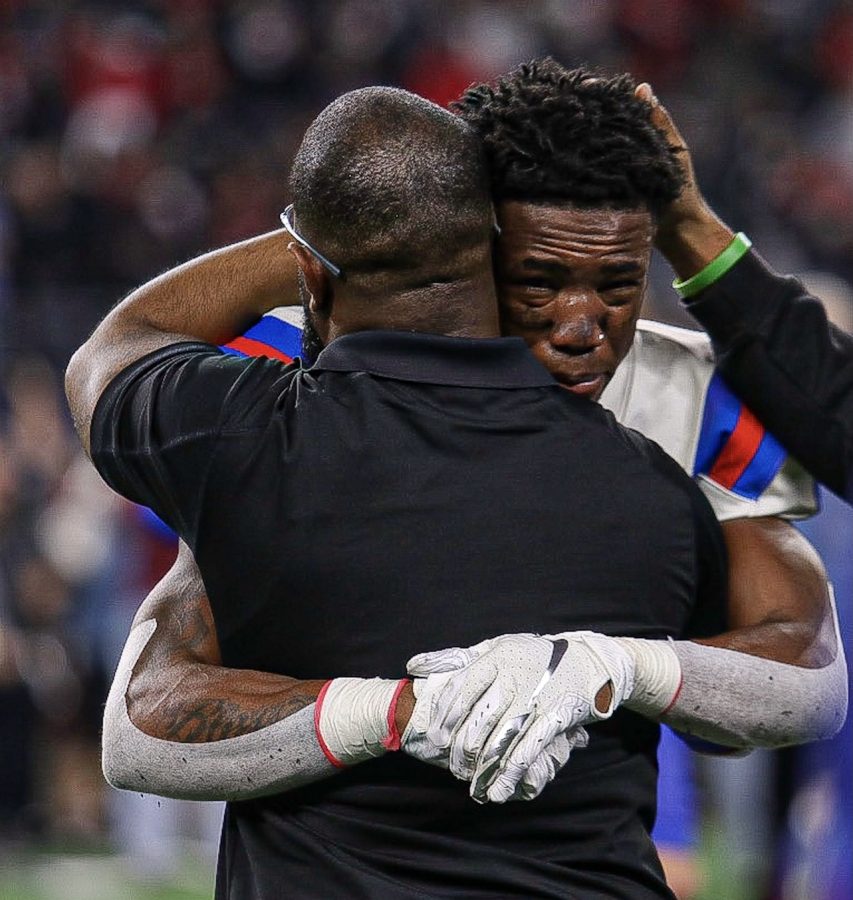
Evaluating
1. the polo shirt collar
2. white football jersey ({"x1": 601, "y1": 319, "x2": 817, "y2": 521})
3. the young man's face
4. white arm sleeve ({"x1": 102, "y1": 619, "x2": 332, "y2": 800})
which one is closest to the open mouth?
the young man's face

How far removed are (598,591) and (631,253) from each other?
1.48ft

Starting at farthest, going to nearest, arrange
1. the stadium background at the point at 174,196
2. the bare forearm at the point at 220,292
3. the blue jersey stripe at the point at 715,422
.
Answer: the stadium background at the point at 174,196 → the blue jersey stripe at the point at 715,422 → the bare forearm at the point at 220,292

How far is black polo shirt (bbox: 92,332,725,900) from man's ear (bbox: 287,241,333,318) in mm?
86

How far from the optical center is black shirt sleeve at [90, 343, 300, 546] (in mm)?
2029

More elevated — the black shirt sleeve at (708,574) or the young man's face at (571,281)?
the young man's face at (571,281)

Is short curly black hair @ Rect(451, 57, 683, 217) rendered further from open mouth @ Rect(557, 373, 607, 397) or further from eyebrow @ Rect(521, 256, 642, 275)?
open mouth @ Rect(557, 373, 607, 397)

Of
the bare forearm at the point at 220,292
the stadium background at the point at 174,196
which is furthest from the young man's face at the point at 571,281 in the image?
the stadium background at the point at 174,196

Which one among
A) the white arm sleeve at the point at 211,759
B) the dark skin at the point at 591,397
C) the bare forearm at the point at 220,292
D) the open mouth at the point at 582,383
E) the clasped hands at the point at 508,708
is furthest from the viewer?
the bare forearm at the point at 220,292

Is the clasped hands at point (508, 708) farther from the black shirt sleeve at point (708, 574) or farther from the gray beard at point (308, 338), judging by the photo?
the gray beard at point (308, 338)

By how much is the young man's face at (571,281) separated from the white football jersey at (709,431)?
8.3 inches

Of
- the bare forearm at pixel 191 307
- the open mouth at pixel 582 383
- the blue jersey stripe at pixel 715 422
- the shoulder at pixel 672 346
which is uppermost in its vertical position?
the bare forearm at pixel 191 307

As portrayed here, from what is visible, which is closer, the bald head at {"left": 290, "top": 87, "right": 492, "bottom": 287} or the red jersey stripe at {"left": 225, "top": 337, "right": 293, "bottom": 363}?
the bald head at {"left": 290, "top": 87, "right": 492, "bottom": 287}

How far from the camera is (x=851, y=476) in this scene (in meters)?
2.51

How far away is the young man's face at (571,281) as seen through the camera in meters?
2.18
